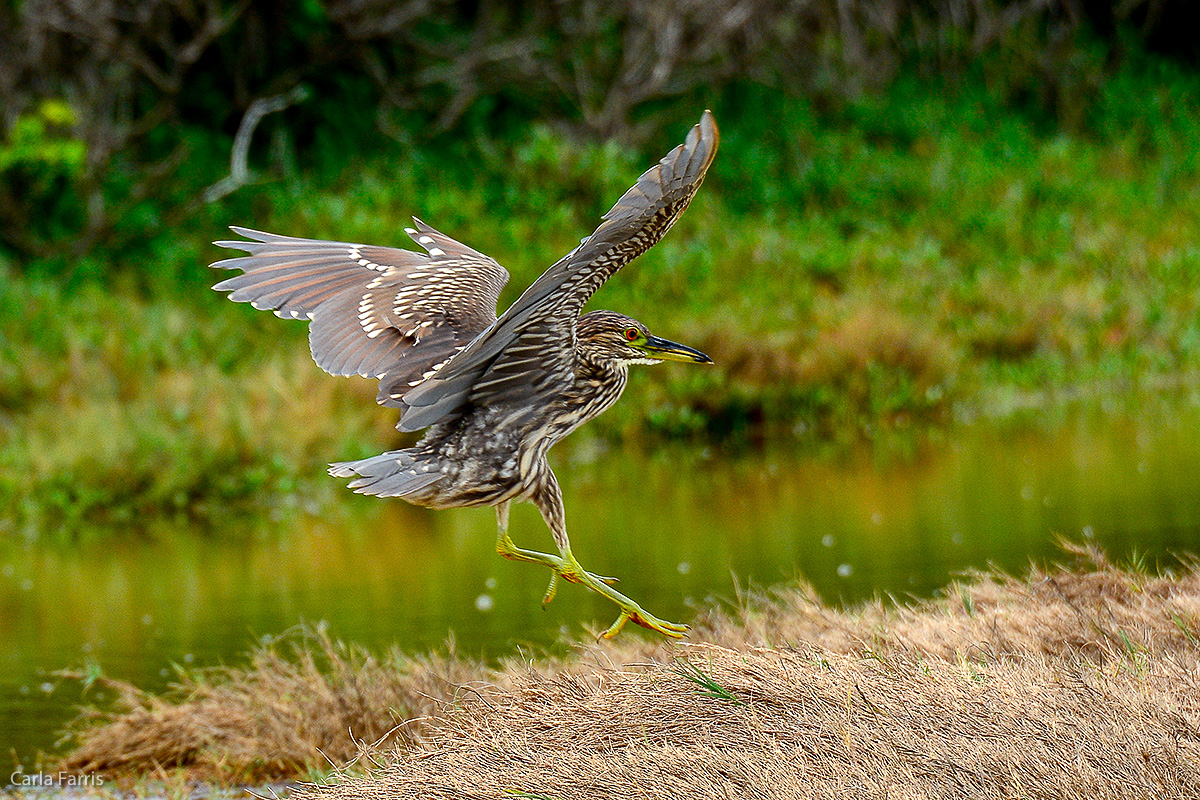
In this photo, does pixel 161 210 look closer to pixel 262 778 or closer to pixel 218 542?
pixel 218 542

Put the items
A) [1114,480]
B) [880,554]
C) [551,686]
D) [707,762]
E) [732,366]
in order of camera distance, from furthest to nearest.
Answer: [732,366] → [1114,480] → [880,554] → [551,686] → [707,762]

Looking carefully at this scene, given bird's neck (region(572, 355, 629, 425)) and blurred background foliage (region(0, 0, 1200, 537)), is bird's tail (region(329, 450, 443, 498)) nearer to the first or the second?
bird's neck (region(572, 355, 629, 425))

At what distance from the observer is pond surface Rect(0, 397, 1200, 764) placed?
7.41m

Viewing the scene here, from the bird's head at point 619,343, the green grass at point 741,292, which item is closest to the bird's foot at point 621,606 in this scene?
the bird's head at point 619,343

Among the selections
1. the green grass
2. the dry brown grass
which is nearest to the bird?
the dry brown grass

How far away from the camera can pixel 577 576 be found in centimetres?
429

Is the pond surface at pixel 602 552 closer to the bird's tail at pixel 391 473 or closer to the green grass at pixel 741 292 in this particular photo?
the green grass at pixel 741 292

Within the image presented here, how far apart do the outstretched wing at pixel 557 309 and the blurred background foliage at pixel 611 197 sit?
312 inches

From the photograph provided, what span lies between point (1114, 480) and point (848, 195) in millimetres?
10710

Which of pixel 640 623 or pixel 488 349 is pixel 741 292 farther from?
pixel 640 623

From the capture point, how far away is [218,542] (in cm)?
1062

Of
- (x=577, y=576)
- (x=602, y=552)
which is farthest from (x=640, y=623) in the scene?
(x=602, y=552)

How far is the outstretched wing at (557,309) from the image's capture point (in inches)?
152

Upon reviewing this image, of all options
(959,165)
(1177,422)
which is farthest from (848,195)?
(1177,422)
